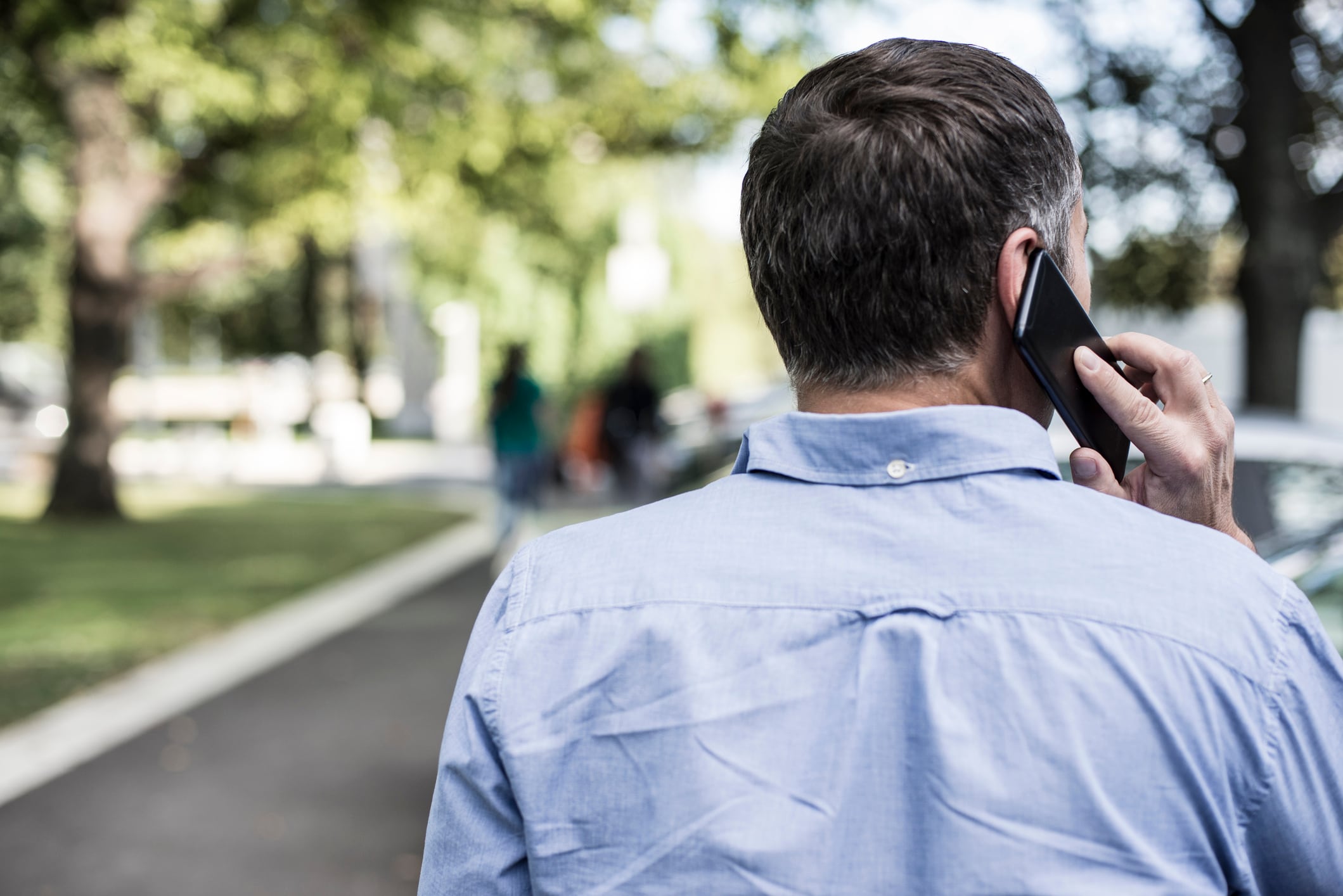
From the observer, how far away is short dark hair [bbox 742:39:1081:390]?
118 centimetres

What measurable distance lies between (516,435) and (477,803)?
10432mm

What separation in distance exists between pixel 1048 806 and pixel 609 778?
358mm

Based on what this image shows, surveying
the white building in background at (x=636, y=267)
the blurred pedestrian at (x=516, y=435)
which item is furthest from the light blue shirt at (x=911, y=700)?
the white building in background at (x=636, y=267)

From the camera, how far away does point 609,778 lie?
45.9 inches

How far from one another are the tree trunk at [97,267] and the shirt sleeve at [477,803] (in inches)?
582

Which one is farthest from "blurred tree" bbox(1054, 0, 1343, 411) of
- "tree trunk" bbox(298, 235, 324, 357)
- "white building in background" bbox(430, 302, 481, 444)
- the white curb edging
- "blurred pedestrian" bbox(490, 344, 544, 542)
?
"tree trunk" bbox(298, 235, 324, 357)

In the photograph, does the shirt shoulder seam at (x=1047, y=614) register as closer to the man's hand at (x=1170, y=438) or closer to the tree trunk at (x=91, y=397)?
the man's hand at (x=1170, y=438)

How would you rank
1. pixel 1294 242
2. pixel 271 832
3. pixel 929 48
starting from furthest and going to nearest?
pixel 1294 242 → pixel 271 832 → pixel 929 48

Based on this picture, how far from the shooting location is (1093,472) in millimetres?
1378

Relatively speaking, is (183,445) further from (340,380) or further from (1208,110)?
(1208,110)

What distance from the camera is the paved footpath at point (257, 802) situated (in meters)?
4.65

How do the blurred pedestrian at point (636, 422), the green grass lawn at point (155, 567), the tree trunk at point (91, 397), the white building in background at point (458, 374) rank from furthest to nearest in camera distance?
the white building in background at point (458, 374)
the blurred pedestrian at point (636, 422)
the tree trunk at point (91, 397)
the green grass lawn at point (155, 567)

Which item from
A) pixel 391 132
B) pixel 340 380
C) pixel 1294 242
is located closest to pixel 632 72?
pixel 391 132

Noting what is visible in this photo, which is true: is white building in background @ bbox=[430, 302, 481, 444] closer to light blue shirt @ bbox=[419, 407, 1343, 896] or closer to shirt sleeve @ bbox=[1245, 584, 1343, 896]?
light blue shirt @ bbox=[419, 407, 1343, 896]
